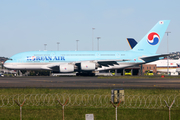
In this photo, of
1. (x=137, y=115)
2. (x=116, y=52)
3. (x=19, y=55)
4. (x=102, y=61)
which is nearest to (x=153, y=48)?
(x=116, y=52)

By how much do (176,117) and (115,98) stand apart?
18.7 ft

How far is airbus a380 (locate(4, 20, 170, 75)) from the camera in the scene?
55938 millimetres

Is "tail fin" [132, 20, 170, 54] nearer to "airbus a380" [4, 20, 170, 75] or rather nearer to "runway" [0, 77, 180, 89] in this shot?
"airbus a380" [4, 20, 170, 75]

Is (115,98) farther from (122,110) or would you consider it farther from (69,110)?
(69,110)

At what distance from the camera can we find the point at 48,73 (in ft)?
267

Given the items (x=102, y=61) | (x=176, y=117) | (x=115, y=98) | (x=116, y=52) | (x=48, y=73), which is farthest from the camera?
(x=48, y=73)

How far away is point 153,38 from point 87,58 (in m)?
17.2

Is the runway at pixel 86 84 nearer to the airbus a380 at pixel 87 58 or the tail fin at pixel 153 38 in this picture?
the airbus a380 at pixel 87 58

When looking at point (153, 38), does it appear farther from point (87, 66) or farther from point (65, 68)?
point (65, 68)

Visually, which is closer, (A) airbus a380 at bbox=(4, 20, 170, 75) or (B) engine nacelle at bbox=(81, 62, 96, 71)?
(B) engine nacelle at bbox=(81, 62, 96, 71)

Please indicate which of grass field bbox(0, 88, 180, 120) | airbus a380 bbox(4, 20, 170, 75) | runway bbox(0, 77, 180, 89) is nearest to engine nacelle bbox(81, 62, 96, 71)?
airbus a380 bbox(4, 20, 170, 75)

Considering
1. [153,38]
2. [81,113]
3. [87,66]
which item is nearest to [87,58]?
[87,66]

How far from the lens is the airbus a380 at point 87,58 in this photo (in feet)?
184

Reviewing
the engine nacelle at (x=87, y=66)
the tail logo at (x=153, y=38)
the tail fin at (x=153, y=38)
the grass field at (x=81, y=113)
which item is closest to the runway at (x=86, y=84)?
the grass field at (x=81, y=113)
